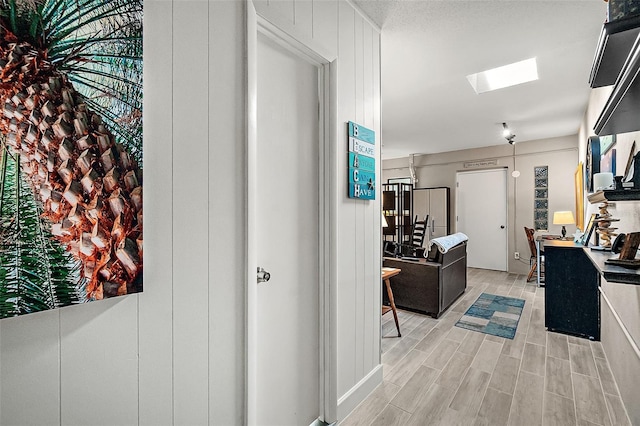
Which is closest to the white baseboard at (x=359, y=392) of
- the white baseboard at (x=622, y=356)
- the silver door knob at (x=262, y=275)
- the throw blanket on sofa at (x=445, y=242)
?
the silver door knob at (x=262, y=275)

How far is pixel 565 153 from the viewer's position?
567cm

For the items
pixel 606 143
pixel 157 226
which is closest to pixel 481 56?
pixel 606 143

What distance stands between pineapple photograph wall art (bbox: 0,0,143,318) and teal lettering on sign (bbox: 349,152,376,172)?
1.24 m

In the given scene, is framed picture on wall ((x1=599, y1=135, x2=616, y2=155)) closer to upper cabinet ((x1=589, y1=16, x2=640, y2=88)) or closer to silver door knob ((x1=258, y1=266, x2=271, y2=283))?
upper cabinet ((x1=589, y1=16, x2=640, y2=88))

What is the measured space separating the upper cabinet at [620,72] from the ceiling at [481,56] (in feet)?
4.48

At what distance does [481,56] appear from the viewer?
2738 mm

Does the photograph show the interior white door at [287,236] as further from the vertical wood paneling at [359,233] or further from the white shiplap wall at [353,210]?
the vertical wood paneling at [359,233]

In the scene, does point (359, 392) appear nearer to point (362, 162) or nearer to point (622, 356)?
point (362, 162)

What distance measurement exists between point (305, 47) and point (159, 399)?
1638mm

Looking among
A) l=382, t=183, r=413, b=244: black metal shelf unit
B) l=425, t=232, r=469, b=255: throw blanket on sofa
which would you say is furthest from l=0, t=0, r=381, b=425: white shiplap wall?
l=382, t=183, r=413, b=244: black metal shelf unit

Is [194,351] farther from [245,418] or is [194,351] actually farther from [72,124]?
[72,124]

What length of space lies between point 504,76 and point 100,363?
13.2 feet

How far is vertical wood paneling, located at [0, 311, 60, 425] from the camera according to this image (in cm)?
74

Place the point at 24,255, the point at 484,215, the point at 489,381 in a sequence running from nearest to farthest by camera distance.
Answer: the point at 24,255 < the point at 489,381 < the point at 484,215
